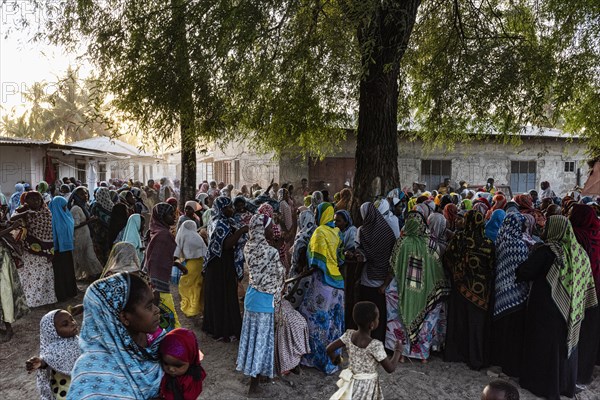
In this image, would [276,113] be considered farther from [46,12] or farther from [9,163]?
[9,163]

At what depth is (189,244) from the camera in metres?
6.54

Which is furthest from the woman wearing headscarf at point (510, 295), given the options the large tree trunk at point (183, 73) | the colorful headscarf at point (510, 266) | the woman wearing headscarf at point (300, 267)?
the large tree trunk at point (183, 73)

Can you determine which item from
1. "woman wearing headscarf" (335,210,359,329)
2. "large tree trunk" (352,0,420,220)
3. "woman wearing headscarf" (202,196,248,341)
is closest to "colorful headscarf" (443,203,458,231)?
"large tree trunk" (352,0,420,220)

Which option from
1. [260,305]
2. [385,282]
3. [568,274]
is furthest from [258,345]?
[568,274]

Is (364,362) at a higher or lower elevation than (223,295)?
higher

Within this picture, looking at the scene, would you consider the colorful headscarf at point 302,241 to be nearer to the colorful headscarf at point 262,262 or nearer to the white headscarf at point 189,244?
the colorful headscarf at point 262,262

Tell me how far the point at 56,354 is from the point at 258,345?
6.75 ft

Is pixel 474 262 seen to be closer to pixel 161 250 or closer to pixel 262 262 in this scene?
pixel 262 262

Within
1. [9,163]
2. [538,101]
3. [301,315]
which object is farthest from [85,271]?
[9,163]

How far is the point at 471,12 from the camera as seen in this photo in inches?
362

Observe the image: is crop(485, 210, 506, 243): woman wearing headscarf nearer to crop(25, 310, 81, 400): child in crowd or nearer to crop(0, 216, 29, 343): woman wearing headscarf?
crop(25, 310, 81, 400): child in crowd

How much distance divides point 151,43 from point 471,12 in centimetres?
650

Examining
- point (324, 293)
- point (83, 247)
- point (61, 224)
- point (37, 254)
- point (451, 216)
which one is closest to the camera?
point (324, 293)

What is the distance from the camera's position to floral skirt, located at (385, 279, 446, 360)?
18.0 ft
